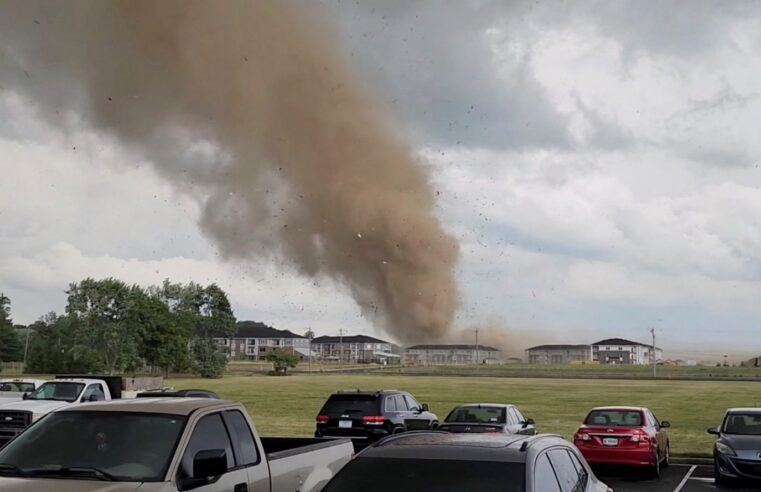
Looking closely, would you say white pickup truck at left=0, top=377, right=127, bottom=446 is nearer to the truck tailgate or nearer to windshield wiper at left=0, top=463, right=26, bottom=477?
the truck tailgate

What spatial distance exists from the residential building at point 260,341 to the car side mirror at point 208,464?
537 feet

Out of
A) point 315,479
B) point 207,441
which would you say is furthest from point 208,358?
point 207,441

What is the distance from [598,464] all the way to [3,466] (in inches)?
599

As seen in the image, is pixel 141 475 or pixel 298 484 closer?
pixel 141 475

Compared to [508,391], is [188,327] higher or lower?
higher

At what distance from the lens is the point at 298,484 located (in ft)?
26.2

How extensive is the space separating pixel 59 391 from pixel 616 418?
554 inches

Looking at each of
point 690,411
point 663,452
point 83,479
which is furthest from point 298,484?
point 690,411

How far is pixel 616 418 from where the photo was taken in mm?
18859

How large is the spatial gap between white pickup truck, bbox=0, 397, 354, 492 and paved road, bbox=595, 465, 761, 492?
36.0 ft

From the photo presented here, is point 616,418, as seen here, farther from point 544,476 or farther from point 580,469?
point 544,476

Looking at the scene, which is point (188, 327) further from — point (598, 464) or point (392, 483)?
point (392, 483)

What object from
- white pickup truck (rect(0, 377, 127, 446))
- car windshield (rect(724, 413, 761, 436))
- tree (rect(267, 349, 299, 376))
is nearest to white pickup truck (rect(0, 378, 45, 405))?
white pickup truck (rect(0, 377, 127, 446))

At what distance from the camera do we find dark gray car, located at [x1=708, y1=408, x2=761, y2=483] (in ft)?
51.8
